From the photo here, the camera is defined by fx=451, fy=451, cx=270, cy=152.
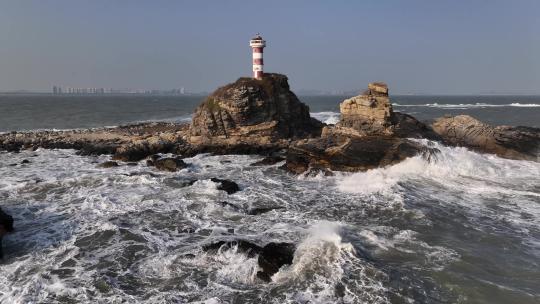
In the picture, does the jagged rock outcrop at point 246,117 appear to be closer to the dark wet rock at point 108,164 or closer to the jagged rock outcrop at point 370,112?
the jagged rock outcrop at point 370,112

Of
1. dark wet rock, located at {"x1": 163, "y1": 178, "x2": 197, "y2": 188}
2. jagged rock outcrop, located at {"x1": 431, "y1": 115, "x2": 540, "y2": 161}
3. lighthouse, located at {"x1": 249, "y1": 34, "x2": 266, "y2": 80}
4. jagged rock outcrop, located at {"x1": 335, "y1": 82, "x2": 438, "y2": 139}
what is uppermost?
lighthouse, located at {"x1": 249, "y1": 34, "x2": 266, "y2": 80}

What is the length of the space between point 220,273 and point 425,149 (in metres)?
14.5

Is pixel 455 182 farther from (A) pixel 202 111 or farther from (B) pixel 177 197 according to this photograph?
(A) pixel 202 111

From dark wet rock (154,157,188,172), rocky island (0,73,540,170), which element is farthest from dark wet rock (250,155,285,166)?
dark wet rock (154,157,188,172)

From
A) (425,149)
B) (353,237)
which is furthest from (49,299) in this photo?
(425,149)

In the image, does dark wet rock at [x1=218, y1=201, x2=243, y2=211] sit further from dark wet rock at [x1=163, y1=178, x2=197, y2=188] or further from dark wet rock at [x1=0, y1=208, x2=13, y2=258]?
dark wet rock at [x1=0, y1=208, x2=13, y2=258]

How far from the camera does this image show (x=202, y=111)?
30.3m

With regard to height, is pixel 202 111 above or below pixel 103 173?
above

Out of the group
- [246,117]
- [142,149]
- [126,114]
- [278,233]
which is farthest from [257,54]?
[126,114]

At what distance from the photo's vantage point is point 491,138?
24.8m

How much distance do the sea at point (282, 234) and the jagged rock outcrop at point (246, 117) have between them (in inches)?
307

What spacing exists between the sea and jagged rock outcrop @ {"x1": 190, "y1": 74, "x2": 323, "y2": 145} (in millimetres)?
7795

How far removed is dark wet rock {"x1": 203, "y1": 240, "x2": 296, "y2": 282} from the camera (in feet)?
32.2

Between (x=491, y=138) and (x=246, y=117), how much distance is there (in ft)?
47.4
